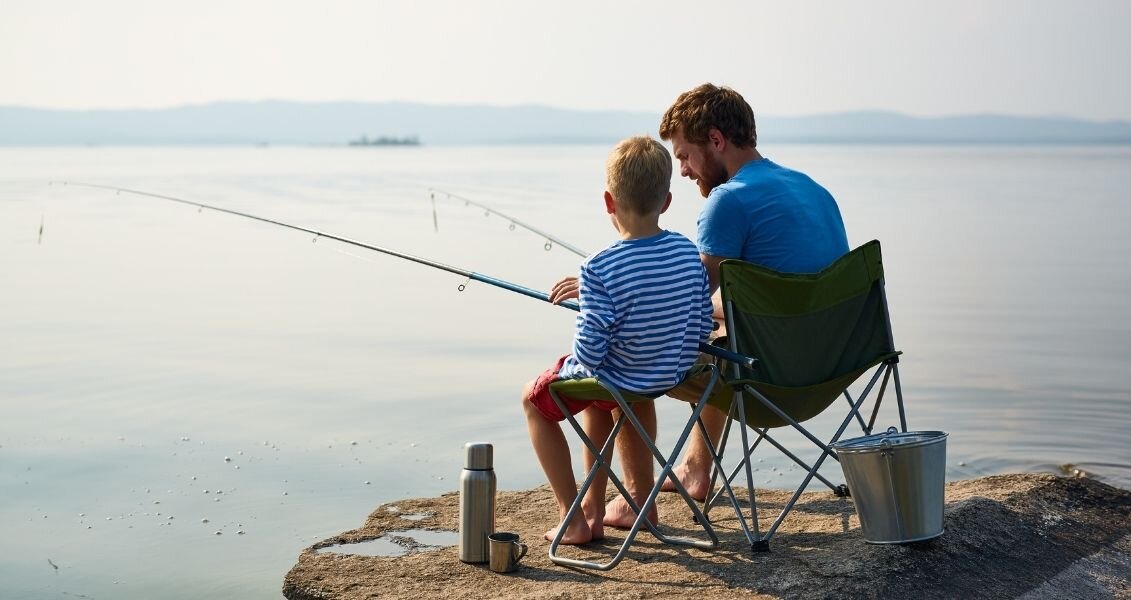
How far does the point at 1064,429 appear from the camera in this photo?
576 centimetres

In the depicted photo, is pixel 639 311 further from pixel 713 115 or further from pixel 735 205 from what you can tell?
pixel 713 115

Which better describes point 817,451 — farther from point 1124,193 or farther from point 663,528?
point 1124,193

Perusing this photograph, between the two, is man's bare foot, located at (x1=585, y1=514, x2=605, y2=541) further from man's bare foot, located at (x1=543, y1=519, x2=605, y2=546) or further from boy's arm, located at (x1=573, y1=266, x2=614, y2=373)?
boy's arm, located at (x1=573, y1=266, x2=614, y2=373)

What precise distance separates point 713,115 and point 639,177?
1.88 ft

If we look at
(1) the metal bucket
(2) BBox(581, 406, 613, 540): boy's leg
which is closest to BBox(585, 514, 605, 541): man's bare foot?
(2) BBox(581, 406, 613, 540): boy's leg

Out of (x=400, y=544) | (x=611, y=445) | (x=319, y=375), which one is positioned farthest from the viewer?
(x=319, y=375)

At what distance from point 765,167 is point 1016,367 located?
12.4 ft

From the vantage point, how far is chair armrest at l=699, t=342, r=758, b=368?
11.0 ft

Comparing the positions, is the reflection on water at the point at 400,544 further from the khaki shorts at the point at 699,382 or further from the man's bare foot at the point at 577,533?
the khaki shorts at the point at 699,382

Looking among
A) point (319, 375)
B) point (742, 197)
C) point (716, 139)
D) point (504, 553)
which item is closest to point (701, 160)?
point (716, 139)

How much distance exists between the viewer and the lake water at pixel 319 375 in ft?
14.4

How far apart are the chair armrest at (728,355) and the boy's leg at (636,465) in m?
0.35

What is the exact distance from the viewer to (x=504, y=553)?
345 cm

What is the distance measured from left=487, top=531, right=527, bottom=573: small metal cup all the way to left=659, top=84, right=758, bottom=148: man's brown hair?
122cm
